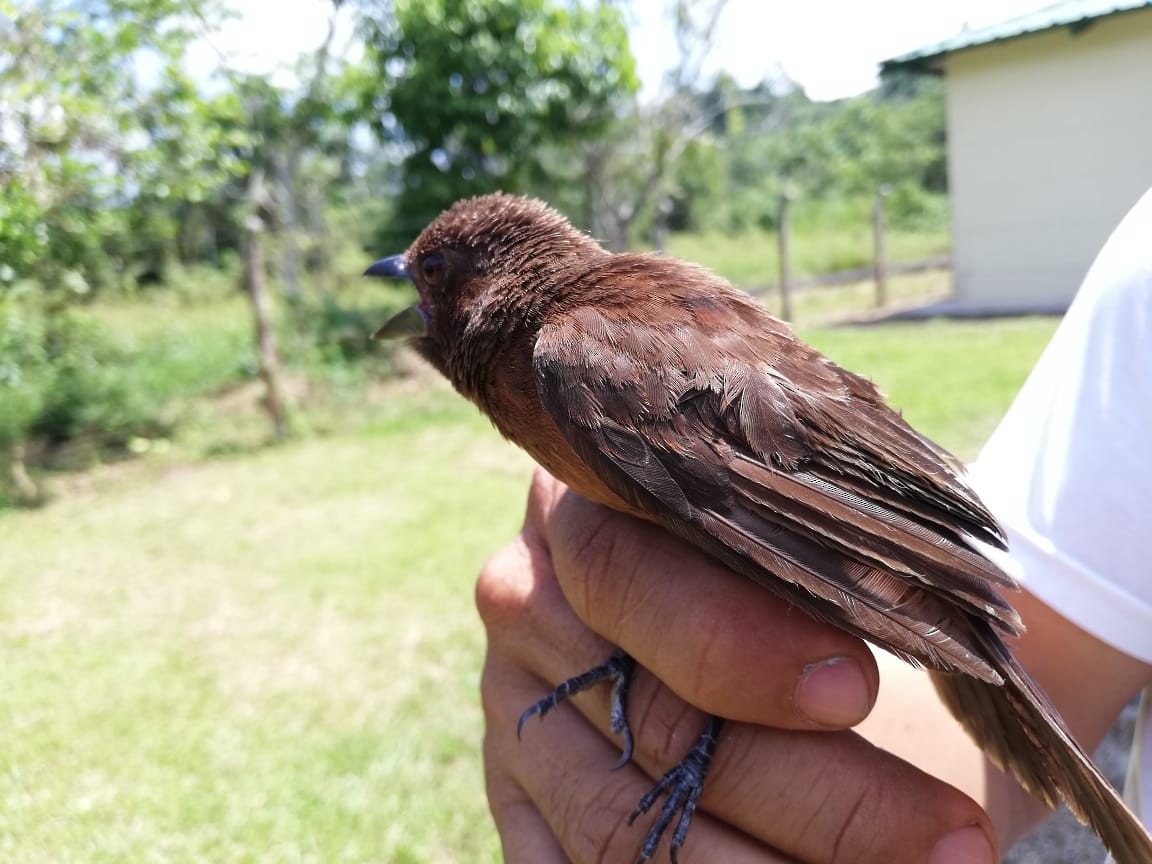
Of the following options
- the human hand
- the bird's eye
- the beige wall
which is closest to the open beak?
the bird's eye

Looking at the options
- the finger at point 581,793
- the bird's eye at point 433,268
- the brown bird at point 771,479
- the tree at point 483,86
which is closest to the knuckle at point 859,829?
the finger at point 581,793

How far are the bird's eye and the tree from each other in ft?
32.0

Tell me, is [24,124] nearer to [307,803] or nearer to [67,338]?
[307,803]

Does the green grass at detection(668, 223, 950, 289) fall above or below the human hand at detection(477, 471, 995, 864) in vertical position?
below

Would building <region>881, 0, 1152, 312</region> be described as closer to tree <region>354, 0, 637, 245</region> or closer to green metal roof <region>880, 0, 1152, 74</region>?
green metal roof <region>880, 0, 1152, 74</region>

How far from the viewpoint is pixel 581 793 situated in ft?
4.98

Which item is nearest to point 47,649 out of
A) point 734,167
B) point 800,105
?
point 800,105

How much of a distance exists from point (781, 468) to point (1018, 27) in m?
4.98

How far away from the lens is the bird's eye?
237 centimetres

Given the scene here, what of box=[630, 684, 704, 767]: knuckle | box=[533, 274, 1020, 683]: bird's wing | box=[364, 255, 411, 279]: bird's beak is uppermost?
box=[364, 255, 411, 279]: bird's beak

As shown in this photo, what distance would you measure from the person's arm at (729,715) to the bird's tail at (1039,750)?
5.3 inches

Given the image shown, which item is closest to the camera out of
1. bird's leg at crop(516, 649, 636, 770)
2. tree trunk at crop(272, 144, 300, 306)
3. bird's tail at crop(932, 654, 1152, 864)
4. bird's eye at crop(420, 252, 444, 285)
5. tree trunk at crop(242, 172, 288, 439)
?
bird's tail at crop(932, 654, 1152, 864)

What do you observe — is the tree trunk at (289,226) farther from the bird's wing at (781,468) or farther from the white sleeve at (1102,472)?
the white sleeve at (1102,472)

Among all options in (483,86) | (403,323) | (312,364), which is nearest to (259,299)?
(312,364)
